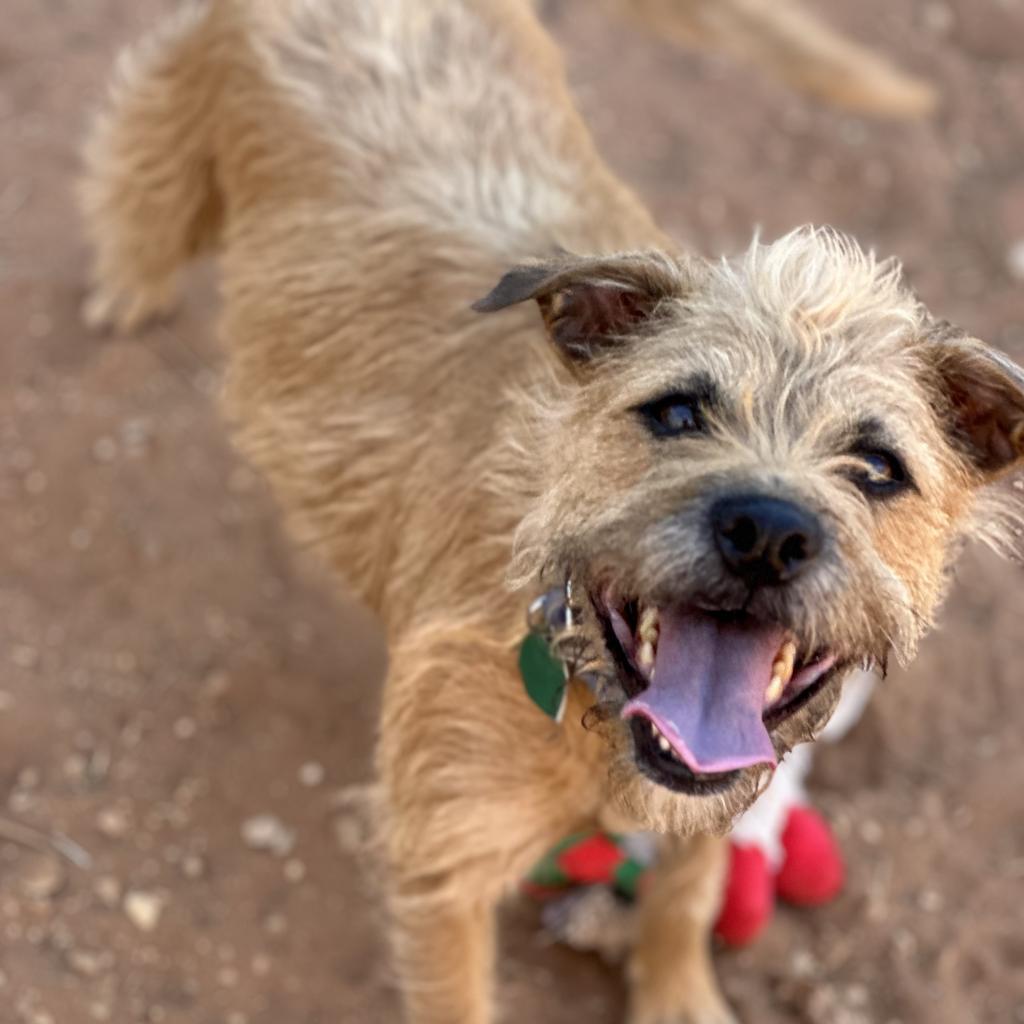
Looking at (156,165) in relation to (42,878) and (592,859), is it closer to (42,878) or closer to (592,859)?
(42,878)

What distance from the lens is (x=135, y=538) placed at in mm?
4754

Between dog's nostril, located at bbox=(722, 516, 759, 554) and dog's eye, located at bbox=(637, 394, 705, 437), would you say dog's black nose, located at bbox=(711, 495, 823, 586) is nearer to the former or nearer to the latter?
dog's nostril, located at bbox=(722, 516, 759, 554)

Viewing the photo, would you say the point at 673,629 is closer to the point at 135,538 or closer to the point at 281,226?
the point at 281,226

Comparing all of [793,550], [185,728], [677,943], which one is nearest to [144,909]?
[185,728]

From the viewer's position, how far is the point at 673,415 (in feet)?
8.68

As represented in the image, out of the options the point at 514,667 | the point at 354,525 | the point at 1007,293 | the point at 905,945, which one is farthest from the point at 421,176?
the point at 1007,293

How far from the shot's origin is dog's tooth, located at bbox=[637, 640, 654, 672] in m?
2.55

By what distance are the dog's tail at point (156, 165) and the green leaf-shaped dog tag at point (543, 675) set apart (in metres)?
2.38

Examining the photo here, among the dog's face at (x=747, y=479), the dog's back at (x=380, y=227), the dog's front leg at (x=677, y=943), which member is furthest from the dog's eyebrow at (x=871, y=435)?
the dog's front leg at (x=677, y=943)

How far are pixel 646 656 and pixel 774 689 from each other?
25 cm

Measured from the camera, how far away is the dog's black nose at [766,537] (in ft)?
7.51

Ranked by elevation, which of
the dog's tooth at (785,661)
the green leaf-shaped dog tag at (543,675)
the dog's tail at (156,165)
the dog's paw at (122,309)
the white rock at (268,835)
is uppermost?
the dog's tooth at (785,661)

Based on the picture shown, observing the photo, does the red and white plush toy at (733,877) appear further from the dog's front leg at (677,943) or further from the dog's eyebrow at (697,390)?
the dog's eyebrow at (697,390)

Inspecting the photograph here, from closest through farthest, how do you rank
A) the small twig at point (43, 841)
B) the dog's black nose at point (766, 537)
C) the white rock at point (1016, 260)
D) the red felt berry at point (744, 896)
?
1. the dog's black nose at point (766, 537)
2. the small twig at point (43, 841)
3. the red felt berry at point (744, 896)
4. the white rock at point (1016, 260)
